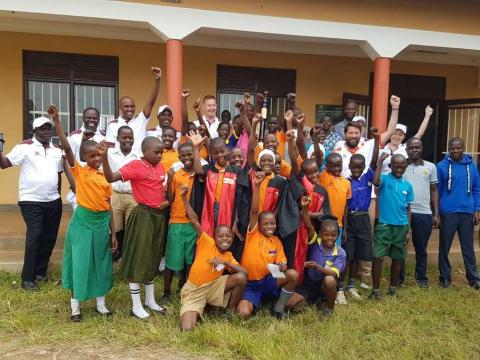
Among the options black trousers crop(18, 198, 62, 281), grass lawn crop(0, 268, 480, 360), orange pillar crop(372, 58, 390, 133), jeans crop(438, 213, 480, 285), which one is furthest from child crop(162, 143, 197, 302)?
orange pillar crop(372, 58, 390, 133)

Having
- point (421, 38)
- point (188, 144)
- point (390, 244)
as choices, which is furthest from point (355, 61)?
point (188, 144)

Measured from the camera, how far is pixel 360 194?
454 centimetres

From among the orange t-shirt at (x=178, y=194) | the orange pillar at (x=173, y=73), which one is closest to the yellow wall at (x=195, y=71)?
the orange pillar at (x=173, y=73)

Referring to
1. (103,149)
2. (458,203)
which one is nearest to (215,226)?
(103,149)

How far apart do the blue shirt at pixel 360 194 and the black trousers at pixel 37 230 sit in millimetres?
3029

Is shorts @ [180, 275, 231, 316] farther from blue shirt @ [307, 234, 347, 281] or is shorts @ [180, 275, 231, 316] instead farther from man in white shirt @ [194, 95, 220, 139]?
man in white shirt @ [194, 95, 220, 139]

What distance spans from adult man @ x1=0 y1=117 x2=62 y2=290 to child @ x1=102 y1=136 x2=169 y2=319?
3.84ft

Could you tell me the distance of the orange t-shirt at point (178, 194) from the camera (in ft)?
13.2

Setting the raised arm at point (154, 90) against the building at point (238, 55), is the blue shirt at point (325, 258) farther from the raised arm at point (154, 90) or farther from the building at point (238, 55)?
the building at point (238, 55)

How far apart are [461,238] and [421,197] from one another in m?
0.77

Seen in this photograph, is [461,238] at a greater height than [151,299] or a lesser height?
greater

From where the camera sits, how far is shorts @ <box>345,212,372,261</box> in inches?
179

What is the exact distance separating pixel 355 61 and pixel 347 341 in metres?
6.61

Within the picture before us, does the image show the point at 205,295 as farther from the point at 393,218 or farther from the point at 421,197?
the point at 421,197
